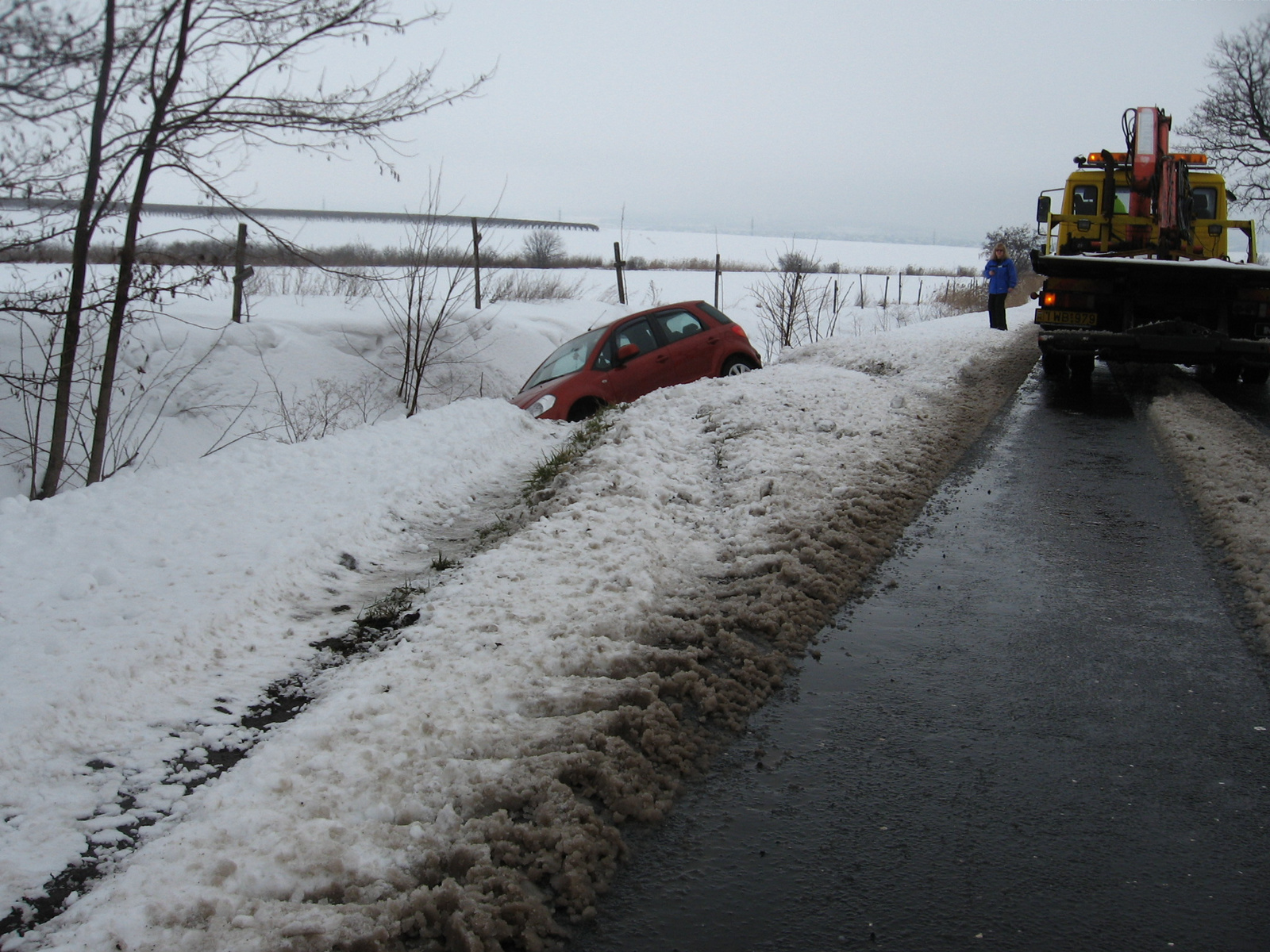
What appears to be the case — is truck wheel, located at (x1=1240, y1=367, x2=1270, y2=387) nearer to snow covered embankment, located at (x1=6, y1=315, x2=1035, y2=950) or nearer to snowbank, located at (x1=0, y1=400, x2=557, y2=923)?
→ snow covered embankment, located at (x1=6, y1=315, x2=1035, y2=950)

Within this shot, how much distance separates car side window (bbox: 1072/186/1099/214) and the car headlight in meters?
9.05

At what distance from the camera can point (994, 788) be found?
114 inches

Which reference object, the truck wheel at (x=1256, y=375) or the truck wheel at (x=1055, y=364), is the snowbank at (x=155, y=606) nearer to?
the truck wheel at (x=1055, y=364)

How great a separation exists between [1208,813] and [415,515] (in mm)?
5163

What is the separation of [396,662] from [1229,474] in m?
6.06

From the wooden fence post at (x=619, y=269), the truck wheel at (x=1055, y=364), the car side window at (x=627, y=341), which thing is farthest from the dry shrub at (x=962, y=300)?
the car side window at (x=627, y=341)

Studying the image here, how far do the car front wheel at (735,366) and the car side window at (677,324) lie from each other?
0.58 meters

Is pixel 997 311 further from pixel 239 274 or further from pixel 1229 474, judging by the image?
pixel 239 274

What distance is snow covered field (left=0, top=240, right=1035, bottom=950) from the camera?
2.46 m

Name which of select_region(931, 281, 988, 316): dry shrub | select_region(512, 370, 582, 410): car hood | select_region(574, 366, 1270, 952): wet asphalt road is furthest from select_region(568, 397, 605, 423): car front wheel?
select_region(931, 281, 988, 316): dry shrub

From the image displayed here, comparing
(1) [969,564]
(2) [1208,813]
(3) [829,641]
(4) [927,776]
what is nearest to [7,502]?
(3) [829,641]

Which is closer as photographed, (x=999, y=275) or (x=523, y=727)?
(x=523, y=727)

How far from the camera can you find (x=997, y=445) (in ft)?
26.4

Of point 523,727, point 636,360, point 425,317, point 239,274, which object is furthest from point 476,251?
point 523,727
